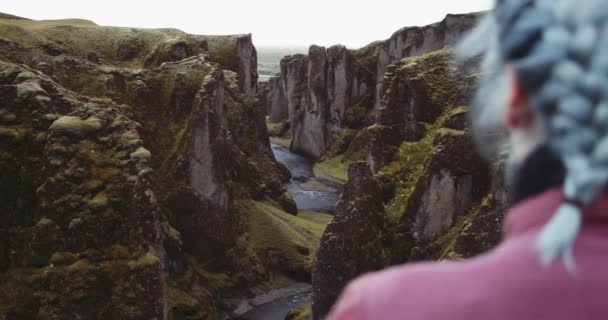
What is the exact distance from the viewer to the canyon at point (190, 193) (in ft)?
82.1

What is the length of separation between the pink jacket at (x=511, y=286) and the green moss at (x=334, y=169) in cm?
7133

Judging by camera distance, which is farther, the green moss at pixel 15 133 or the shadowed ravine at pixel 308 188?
the shadowed ravine at pixel 308 188

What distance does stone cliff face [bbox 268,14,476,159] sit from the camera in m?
81.7

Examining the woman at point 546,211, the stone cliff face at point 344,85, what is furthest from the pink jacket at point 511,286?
the stone cliff face at point 344,85

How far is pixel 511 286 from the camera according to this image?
2.06m

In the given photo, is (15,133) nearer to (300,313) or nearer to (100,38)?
(300,313)

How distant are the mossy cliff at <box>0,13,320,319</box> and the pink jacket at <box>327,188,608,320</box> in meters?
24.3

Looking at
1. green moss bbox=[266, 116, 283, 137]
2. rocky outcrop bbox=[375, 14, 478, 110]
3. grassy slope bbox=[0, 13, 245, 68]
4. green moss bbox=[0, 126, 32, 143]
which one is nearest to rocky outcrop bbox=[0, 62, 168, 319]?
green moss bbox=[0, 126, 32, 143]

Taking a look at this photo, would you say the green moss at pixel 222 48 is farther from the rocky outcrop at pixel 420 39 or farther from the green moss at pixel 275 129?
the green moss at pixel 275 129

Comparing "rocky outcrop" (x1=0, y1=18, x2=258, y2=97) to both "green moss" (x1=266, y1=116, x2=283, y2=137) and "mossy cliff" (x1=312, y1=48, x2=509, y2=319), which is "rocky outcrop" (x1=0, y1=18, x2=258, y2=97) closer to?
"green moss" (x1=266, y1=116, x2=283, y2=137)

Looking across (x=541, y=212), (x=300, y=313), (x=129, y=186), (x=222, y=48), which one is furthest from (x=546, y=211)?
(x=222, y=48)

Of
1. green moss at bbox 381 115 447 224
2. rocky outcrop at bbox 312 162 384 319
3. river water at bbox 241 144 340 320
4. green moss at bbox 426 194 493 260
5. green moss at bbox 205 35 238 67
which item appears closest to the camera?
green moss at bbox 426 194 493 260

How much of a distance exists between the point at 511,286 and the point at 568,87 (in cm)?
68

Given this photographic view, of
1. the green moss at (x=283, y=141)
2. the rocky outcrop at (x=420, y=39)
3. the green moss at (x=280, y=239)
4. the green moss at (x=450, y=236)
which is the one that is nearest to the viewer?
the green moss at (x=450, y=236)
